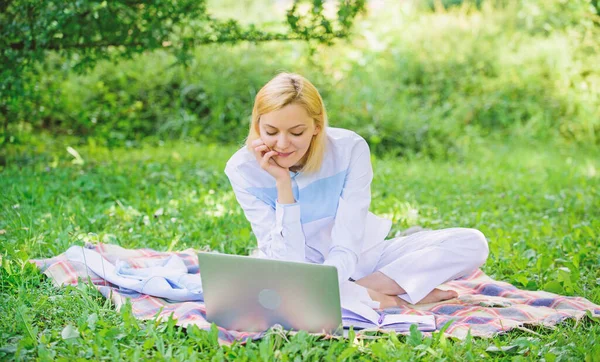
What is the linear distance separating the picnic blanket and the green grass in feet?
0.20

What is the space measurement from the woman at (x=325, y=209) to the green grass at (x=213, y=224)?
0.46 meters

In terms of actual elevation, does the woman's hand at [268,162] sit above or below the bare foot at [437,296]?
above

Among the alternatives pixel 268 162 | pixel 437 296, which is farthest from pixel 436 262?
pixel 268 162

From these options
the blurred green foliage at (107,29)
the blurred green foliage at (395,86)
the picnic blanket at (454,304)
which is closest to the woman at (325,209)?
the picnic blanket at (454,304)

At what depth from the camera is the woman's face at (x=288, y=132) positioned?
116 inches

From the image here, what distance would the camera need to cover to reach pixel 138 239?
4.21 meters

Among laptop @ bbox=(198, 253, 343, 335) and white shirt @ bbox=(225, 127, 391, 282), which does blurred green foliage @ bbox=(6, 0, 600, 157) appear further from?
laptop @ bbox=(198, 253, 343, 335)

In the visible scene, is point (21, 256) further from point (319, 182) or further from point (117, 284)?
point (319, 182)

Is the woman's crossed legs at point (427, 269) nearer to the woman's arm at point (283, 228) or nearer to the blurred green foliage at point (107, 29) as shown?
the woman's arm at point (283, 228)

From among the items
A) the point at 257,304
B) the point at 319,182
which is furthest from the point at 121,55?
the point at 257,304

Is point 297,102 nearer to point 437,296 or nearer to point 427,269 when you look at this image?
point 427,269

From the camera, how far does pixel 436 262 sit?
3.22 meters

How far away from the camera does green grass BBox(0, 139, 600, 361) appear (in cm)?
265

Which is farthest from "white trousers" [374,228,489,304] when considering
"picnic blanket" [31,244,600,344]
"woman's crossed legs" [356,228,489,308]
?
"picnic blanket" [31,244,600,344]
